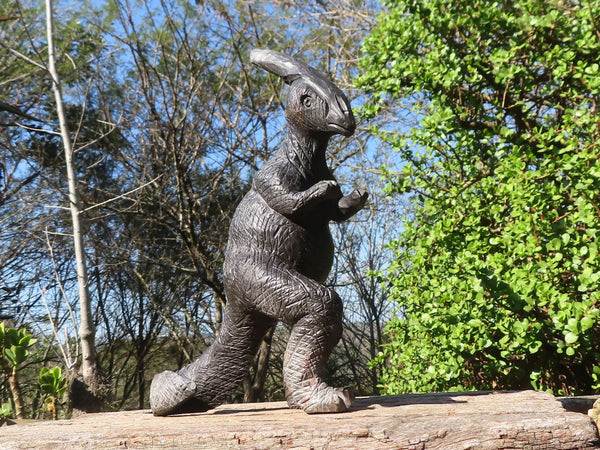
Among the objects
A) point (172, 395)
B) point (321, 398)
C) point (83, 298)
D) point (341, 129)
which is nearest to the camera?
point (321, 398)

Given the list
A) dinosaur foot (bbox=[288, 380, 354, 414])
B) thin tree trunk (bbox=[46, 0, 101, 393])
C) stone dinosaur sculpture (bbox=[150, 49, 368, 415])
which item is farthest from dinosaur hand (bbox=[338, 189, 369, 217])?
thin tree trunk (bbox=[46, 0, 101, 393])

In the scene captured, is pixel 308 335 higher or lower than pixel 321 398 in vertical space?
higher

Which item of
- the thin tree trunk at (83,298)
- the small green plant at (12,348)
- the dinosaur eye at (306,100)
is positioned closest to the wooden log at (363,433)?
the dinosaur eye at (306,100)

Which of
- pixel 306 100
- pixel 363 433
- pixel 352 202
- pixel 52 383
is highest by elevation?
pixel 306 100

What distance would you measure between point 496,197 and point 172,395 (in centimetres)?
251

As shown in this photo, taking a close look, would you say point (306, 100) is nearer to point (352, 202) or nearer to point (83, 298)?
point (352, 202)

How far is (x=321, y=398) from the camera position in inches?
91.9

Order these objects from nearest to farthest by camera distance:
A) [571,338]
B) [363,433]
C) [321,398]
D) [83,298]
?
[363,433], [321,398], [571,338], [83,298]

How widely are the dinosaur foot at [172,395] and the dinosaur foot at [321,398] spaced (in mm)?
488

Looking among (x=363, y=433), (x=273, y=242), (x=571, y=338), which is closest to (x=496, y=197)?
(x=571, y=338)

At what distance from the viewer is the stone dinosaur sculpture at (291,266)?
7.92 ft

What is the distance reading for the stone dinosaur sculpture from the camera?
2.41m

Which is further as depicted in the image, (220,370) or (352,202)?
(220,370)

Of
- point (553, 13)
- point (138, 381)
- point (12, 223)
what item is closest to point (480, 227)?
point (553, 13)
